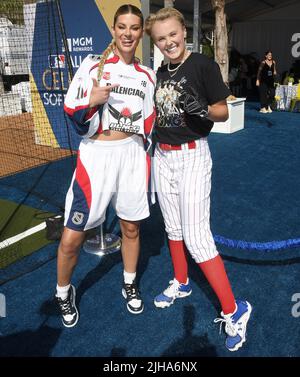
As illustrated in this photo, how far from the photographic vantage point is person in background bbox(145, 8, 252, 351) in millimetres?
2199

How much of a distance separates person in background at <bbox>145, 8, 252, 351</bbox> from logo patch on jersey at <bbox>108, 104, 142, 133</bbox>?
17 centimetres

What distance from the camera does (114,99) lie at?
2.29 meters

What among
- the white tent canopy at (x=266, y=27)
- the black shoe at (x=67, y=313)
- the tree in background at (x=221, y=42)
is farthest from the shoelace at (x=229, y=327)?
the white tent canopy at (x=266, y=27)

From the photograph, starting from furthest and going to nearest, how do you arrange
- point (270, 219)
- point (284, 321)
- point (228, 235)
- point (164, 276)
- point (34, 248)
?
point (270, 219), point (228, 235), point (34, 248), point (164, 276), point (284, 321)

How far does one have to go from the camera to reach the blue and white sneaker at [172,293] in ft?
9.43

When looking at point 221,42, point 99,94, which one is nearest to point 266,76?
point 221,42

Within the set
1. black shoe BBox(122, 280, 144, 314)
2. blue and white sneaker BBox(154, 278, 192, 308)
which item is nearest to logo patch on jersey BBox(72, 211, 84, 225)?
black shoe BBox(122, 280, 144, 314)

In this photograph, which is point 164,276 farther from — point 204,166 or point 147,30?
point 147,30

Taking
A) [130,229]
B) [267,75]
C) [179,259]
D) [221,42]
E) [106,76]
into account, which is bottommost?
[179,259]

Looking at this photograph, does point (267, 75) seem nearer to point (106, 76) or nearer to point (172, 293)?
point (172, 293)

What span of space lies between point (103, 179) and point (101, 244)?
1.50 meters

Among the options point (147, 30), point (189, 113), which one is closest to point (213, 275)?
point (189, 113)
